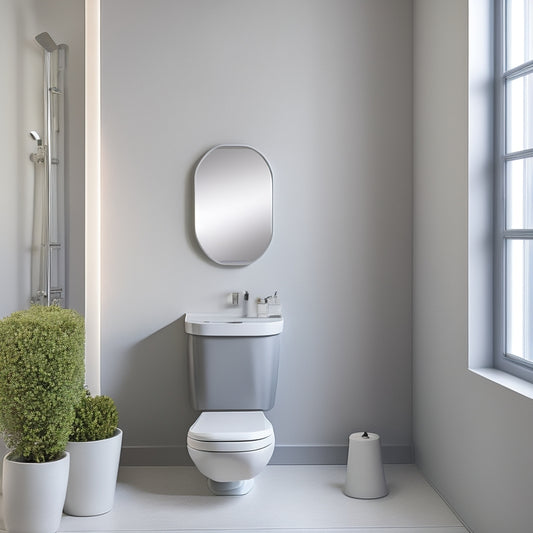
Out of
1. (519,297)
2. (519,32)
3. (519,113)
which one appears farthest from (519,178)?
(519,32)

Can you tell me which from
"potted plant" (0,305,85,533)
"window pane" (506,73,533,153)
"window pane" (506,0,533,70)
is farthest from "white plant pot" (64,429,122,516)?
"window pane" (506,0,533,70)

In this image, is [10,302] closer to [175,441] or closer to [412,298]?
[175,441]

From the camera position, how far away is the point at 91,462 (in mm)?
2914

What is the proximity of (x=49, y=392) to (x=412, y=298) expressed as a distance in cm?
195

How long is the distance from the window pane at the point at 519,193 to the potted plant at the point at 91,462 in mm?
1870

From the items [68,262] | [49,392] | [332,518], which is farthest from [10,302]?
[332,518]

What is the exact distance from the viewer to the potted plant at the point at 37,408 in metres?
2.57

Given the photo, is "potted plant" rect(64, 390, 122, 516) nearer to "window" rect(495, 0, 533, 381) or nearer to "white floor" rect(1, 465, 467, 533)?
"white floor" rect(1, 465, 467, 533)

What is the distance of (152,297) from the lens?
364 centimetres

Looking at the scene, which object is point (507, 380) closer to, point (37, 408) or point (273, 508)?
point (273, 508)

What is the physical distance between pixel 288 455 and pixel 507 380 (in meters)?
1.51

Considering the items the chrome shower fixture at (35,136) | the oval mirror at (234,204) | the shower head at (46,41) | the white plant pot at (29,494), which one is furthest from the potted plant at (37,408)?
the shower head at (46,41)

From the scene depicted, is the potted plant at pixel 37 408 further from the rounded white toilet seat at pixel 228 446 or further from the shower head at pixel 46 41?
the shower head at pixel 46 41

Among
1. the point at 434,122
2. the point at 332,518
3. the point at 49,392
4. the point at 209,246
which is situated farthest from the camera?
the point at 209,246
